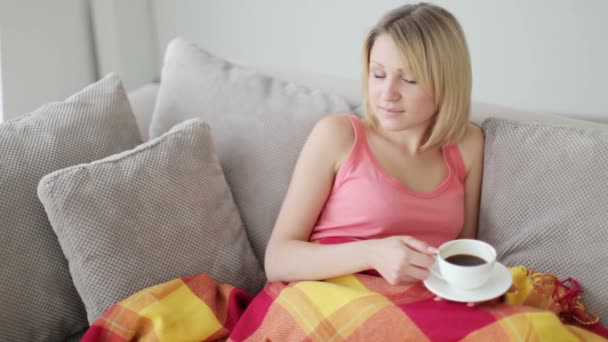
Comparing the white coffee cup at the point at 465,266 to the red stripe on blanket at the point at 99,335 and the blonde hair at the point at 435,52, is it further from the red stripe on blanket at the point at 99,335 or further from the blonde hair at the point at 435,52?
the red stripe on blanket at the point at 99,335

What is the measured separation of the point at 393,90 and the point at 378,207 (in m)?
0.26

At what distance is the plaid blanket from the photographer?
1353mm

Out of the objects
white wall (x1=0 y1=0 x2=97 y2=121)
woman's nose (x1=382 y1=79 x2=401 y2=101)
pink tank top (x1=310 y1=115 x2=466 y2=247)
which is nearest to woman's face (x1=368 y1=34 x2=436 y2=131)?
woman's nose (x1=382 y1=79 x2=401 y2=101)

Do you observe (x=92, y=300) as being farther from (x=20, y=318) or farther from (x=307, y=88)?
(x=307, y=88)

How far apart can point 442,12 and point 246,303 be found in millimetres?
762

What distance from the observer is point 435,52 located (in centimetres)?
155

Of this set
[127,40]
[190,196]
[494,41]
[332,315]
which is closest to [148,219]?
[190,196]

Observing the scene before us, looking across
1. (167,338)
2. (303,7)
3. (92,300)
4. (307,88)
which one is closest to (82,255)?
(92,300)

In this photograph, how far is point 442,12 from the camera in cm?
159

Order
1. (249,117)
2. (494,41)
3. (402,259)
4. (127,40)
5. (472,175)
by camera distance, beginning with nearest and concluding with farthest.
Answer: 1. (402,259)
2. (472,175)
3. (249,117)
4. (494,41)
5. (127,40)

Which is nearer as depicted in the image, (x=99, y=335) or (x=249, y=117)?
(x=99, y=335)

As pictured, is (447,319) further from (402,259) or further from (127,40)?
(127,40)

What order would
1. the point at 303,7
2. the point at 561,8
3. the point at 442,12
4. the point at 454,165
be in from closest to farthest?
the point at 442,12 < the point at 454,165 < the point at 561,8 < the point at 303,7

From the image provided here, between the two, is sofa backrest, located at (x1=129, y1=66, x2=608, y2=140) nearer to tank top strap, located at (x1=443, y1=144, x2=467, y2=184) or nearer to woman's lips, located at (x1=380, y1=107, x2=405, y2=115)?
tank top strap, located at (x1=443, y1=144, x2=467, y2=184)
